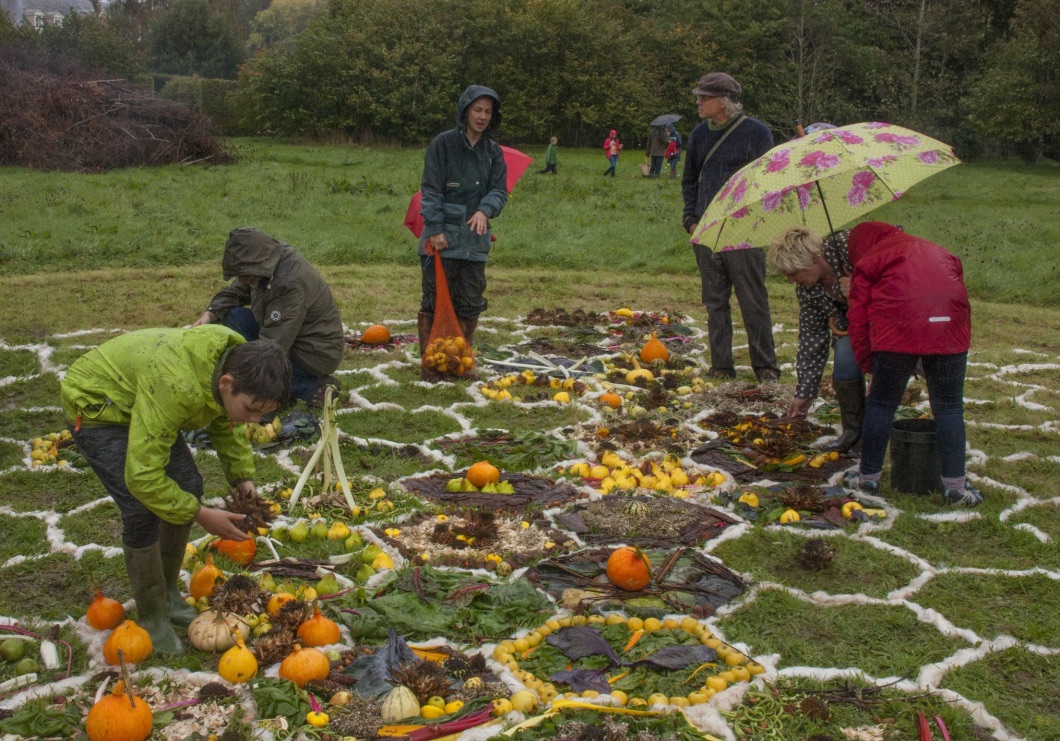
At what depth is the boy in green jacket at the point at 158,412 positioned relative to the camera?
3965 millimetres

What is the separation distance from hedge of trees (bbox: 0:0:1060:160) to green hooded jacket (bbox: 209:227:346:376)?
27.2 meters

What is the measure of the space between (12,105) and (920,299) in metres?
23.8

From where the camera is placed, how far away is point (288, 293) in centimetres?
727

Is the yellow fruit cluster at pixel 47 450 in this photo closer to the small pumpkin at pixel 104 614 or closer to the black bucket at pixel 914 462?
the small pumpkin at pixel 104 614

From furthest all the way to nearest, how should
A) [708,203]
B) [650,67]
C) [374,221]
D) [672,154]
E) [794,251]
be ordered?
[650,67] < [672,154] < [374,221] < [708,203] < [794,251]

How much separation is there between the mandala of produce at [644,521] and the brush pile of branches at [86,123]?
65.2 ft

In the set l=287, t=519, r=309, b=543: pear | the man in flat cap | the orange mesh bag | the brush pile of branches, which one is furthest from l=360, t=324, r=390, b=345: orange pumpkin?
the brush pile of branches

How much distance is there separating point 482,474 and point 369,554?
1249 mm

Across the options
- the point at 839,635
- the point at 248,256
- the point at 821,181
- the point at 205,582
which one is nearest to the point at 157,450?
Result: the point at 205,582

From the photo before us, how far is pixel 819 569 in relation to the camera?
5.32 metres

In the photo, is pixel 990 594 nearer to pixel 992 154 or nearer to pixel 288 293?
pixel 288 293

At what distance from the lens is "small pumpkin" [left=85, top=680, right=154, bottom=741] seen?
3.58m

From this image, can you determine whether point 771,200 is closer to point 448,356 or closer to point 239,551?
point 448,356

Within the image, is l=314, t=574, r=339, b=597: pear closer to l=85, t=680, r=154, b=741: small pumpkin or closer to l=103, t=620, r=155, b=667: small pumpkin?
l=103, t=620, r=155, b=667: small pumpkin
